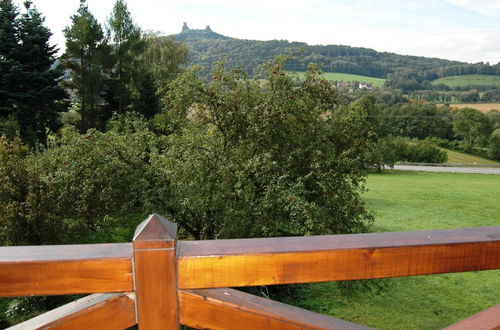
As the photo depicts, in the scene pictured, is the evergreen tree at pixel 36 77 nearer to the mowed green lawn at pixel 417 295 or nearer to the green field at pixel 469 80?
the mowed green lawn at pixel 417 295

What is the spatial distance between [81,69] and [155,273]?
89.4ft

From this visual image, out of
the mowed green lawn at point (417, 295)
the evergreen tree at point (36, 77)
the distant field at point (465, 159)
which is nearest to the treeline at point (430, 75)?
the distant field at point (465, 159)

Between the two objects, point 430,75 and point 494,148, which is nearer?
point 494,148

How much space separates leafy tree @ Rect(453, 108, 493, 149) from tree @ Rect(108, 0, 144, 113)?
148ft

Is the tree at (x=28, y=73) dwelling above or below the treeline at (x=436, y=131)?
above

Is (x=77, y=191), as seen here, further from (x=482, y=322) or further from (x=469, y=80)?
(x=469, y=80)

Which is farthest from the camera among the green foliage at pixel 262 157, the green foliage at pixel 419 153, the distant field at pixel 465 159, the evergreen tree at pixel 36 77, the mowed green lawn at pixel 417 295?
the distant field at pixel 465 159

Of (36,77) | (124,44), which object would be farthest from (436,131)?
(36,77)

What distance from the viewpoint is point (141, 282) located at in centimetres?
92

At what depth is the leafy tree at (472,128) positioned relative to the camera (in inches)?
2144

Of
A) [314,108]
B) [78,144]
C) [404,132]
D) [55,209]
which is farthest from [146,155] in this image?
[404,132]

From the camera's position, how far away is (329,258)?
0.98m

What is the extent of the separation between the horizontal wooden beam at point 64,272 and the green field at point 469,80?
4632 inches

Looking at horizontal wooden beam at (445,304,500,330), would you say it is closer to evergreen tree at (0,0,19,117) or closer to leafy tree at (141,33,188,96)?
evergreen tree at (0,0,19,117)
